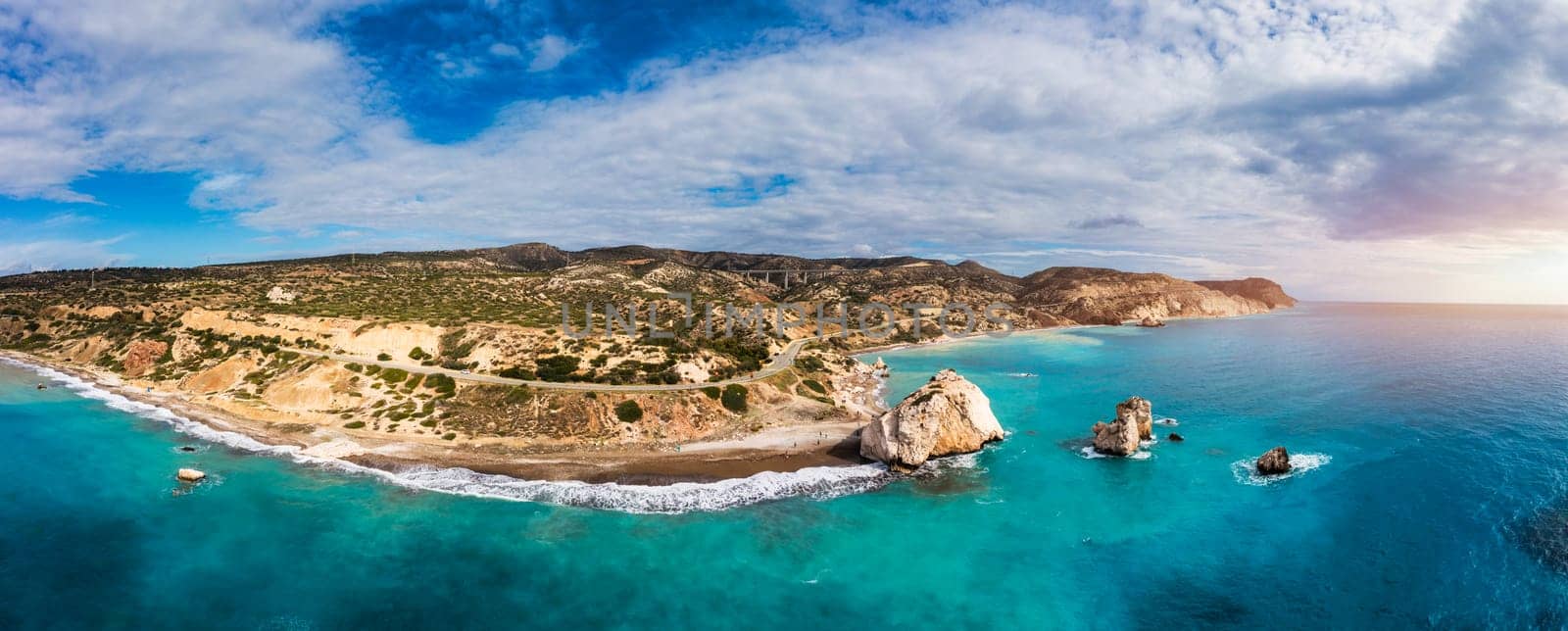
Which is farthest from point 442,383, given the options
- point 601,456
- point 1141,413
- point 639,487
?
point 1141,413

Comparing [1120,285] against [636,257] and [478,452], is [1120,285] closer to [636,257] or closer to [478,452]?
[636,257]

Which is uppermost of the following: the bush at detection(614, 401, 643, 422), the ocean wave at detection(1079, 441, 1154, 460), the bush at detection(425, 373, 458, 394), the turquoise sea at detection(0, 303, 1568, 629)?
the bush at detection(425, 373, 458, 394)

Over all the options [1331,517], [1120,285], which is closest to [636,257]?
[1120,285]

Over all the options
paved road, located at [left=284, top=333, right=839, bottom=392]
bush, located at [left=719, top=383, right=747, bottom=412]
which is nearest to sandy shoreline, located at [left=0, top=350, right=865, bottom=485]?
bush, located at [left=719, top=383, right=747, bottom=412]

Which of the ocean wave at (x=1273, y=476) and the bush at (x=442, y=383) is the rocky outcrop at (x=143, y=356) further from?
the ocean wave at (x=1273, y=476)

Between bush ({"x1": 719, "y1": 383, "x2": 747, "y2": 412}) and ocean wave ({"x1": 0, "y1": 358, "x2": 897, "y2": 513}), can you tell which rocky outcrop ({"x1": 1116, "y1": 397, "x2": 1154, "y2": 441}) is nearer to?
ocean wave ({"x1": 0, "y1": 358, "x2": 897, "y2": 513})

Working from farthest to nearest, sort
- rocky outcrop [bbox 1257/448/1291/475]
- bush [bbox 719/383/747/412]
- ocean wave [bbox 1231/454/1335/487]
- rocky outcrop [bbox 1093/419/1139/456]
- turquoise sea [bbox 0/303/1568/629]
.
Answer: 1. bush [bbox 719/383/747/412]
2. rocky outcrop [bbox 1093/419/1139/456]
3. rocky outcrop [bbox 1257/448/1291/475]
4. ocean wave [bbox 1231/454/1335/487]
5. turquoise sea [bbox 0/303/1568/629]
